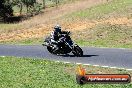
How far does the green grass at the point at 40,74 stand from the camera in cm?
1262

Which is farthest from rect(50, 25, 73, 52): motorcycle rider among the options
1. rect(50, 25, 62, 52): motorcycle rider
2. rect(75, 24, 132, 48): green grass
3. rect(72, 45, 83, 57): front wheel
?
rect(75, 24, 132, 48): green grass

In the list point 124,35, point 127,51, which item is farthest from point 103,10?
point 127,51

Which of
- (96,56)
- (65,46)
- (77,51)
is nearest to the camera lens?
(96,56)

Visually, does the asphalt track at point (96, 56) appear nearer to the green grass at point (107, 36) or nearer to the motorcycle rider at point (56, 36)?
the motorcycle rider at point (56, 36)

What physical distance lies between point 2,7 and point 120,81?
2726 inches

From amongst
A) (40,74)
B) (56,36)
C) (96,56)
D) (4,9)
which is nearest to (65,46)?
(56,36)

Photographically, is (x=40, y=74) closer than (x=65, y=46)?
Yes

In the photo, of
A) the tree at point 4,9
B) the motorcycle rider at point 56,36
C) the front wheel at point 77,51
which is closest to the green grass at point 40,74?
the front wheel at point 77,51

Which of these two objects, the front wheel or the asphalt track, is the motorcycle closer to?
the front wheel

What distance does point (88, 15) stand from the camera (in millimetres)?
45312

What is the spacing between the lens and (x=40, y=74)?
1506 cm

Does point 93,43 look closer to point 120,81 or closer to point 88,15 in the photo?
point 88,15

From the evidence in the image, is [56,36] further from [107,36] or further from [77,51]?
[107,36]

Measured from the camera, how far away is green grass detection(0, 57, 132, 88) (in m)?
12.6
